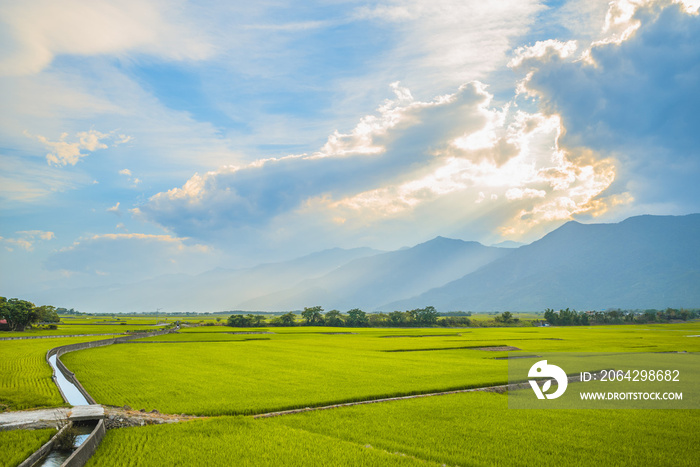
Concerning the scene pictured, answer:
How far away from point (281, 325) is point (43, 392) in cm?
9644

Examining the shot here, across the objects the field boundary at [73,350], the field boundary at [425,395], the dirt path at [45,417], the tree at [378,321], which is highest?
the dirt path at [45,417]

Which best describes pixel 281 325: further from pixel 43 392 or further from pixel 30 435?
pixel 30 435

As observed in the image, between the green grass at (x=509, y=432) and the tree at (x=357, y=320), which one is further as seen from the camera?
the tree at (x=357, y=320)

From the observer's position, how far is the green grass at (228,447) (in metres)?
11.5

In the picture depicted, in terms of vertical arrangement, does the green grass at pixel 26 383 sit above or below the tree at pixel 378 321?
above

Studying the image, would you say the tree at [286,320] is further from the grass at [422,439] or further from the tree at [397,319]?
the grass at [422,439]

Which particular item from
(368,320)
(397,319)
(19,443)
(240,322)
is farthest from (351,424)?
(368,320)

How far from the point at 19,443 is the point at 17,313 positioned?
3336 inches

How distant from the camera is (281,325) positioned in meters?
115

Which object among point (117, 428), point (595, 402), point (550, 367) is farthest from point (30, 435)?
point (550, 367)

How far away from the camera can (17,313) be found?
256 feet

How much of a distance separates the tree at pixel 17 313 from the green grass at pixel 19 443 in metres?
82.0

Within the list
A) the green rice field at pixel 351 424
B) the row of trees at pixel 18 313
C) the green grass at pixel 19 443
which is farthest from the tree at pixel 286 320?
the green grass at pixel 19 443

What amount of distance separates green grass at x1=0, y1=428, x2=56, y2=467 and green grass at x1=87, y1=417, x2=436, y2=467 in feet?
6.00
